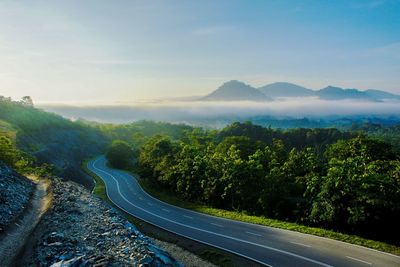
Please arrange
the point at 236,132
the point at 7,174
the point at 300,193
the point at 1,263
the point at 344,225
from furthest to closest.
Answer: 1. the point at 236,132
2. the point at 300,193
3. the point at 7,174
4. the point at 344,225
5. the point at 1,263

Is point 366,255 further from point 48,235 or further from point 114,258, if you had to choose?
point 48,235

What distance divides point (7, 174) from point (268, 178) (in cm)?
2905

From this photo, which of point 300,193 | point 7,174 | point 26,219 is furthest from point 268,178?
point 7,174

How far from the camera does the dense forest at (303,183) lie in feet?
97.6

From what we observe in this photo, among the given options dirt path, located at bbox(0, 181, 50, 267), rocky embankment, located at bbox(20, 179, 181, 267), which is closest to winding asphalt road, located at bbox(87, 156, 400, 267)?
rocky embankment, located at bbox(20, 179, 181, 267)

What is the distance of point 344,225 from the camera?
105 ft

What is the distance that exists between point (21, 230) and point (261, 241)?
19553mm

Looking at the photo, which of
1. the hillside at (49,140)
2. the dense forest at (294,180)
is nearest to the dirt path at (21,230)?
the dense forest at (294,180)

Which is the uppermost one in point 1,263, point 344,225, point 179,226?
point 1,263

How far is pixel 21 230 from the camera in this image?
2378 centimetres

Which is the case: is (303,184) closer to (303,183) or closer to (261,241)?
(303,183)

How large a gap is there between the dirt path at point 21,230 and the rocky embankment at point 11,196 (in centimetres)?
49

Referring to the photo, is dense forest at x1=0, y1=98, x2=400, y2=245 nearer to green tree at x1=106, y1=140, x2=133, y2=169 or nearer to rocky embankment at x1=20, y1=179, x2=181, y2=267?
rocky embankment at x1=20, y1=179, x2=181, y2=267

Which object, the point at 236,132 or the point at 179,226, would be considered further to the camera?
the point at 236,132
